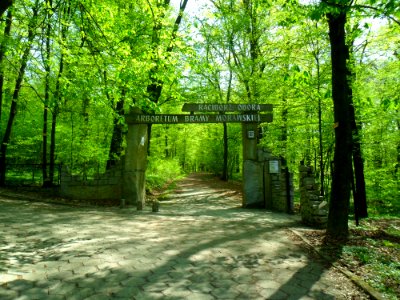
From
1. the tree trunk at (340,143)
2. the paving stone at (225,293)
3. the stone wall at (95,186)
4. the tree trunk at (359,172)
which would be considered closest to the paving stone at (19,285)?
the paving stone at (225,293)

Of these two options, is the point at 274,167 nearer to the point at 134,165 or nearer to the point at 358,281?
the point at 134,165

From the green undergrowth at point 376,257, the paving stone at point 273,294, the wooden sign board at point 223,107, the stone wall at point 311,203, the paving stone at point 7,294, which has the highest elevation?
the wooden sign board at point 223,107

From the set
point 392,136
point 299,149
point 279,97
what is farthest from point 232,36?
point 392,136

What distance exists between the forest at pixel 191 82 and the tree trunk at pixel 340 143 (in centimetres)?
2

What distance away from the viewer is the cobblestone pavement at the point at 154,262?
4.13 m

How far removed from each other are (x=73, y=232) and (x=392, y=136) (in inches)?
497

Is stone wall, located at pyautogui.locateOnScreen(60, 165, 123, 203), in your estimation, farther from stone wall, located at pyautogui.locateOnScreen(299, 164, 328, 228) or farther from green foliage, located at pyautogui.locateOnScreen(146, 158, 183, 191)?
stone wall, located at pyautogui.locateOnScreen(299, 164, 328, 228)

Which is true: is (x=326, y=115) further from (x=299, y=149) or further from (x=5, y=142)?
(x=5, y=142)

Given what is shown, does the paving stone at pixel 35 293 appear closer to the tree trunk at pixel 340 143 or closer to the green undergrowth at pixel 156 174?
the tree trunk at pixel 340 143

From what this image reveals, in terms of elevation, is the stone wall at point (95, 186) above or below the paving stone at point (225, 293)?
above

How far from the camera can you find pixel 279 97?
54.9ft

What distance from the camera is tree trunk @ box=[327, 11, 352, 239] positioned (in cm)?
713

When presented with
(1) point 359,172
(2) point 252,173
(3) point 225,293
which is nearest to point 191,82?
(2) point 252,173

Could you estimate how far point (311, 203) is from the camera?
9.01 m
